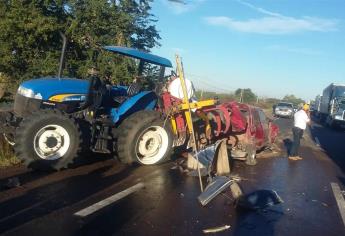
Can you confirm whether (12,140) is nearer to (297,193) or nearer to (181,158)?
(181,158)

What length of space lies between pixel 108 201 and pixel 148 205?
598 millimetres

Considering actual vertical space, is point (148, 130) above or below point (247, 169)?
above

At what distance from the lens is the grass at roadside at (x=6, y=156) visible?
9247mm

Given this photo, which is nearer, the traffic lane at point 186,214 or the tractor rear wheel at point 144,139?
the traffic lane at point 186,214

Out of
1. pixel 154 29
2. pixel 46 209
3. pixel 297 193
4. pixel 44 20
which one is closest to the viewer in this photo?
pixel 46 209

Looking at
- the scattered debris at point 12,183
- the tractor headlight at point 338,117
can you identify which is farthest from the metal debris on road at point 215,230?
the tractor headlight at point 338,117

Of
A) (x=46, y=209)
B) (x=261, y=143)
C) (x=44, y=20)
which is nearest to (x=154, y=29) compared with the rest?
(x=44, y=20)

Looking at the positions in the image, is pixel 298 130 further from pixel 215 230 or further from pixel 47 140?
pixel 215 230

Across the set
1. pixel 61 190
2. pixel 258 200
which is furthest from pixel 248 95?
pixel 61 190

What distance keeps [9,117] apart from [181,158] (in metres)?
4.27

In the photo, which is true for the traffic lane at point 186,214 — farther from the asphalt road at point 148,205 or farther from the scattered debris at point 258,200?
the scattered debris at point 258,200

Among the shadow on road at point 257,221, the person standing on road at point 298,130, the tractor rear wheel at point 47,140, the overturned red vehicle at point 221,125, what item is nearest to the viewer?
the shadow on road at point 257,221

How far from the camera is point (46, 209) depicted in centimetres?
647

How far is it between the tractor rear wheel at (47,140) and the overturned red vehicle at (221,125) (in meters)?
2.55
